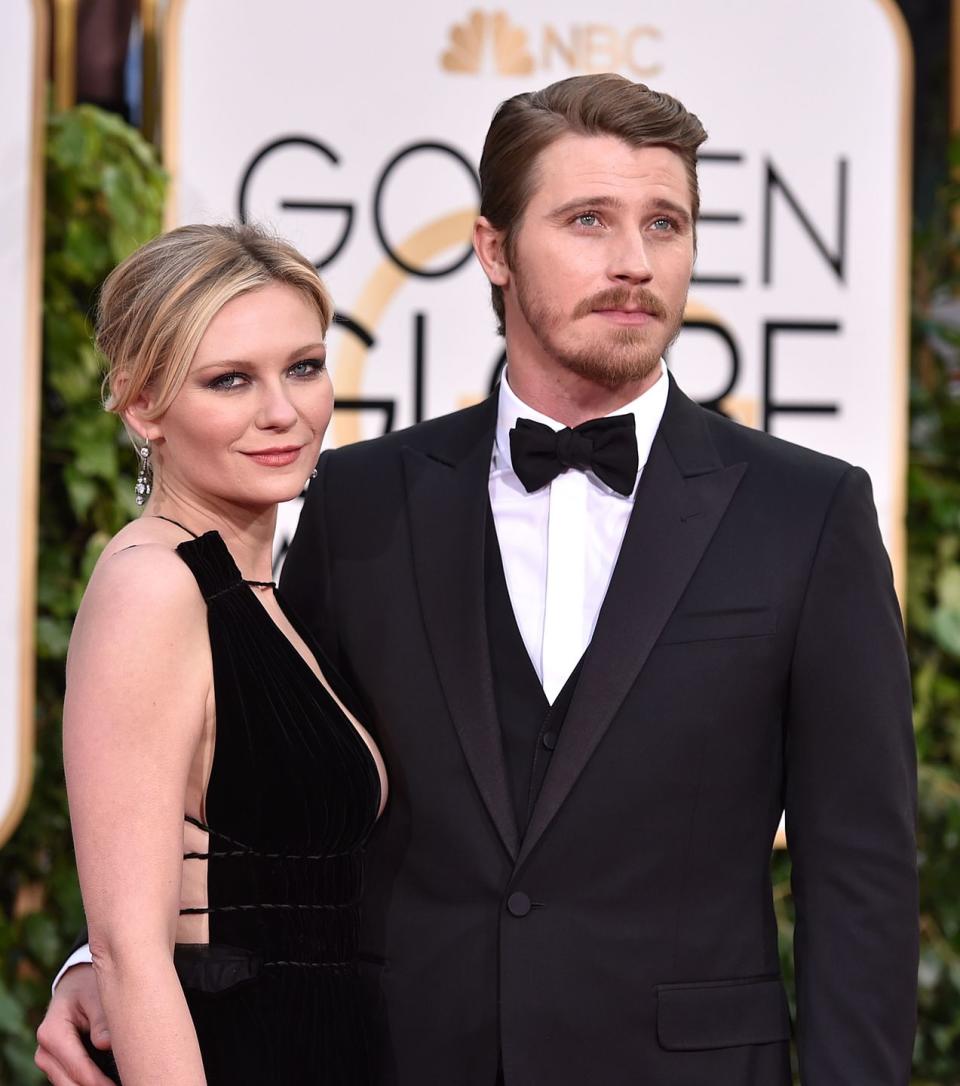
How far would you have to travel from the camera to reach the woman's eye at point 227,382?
175 centimetres

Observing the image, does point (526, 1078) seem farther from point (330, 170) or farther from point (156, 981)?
point (330, 170)

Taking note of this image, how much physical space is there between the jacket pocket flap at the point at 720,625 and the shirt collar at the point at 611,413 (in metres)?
0.20

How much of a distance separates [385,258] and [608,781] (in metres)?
1.65

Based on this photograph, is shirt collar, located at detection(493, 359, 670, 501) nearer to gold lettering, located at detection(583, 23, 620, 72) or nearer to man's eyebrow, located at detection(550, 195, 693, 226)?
man's eyebrow, located at detection(550, 195, 693, 226)

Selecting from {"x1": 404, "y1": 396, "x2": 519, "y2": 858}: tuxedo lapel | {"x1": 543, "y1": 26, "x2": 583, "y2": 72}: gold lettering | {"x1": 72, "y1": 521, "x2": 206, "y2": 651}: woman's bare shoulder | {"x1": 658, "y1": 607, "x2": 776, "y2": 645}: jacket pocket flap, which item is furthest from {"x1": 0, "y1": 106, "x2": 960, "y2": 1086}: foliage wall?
{"x1": 658, "y1": 607, "x2": 776, "y2": 645}: jacket pocket flap

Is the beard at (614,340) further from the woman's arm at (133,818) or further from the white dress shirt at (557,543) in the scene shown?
the woman's arm at (133,818)

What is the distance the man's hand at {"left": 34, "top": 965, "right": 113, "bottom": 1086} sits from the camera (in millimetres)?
1691

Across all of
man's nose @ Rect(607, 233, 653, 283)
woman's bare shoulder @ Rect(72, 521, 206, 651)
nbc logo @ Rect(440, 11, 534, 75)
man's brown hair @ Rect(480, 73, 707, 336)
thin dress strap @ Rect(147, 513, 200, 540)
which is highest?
nbc logo @ Rect(440, 11, 534, 75)

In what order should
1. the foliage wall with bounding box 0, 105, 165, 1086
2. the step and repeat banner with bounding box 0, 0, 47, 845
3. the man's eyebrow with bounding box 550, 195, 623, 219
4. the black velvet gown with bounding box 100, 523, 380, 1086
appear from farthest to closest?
the foliage wall with bounding box 0, 105, 165, 1086 < the step and repeat banner with bounding box 0, 0, 47, 845 < the man's eyebrow with bounding box 550, 195, 623, 219 < the black velvet gown with bounding box 100, 523, 380, 1086

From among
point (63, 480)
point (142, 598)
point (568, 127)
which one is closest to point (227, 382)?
point (142, 598)

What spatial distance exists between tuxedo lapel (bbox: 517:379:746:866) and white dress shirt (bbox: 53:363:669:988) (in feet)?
→ 0.13

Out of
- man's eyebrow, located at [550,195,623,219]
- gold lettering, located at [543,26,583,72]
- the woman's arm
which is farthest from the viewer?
gold lettering, located at [543,26,583,72]

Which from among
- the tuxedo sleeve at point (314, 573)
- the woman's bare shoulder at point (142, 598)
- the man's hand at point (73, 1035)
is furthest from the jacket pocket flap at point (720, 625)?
the man's hand at point (73, 1035)

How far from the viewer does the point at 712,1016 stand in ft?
5.85
